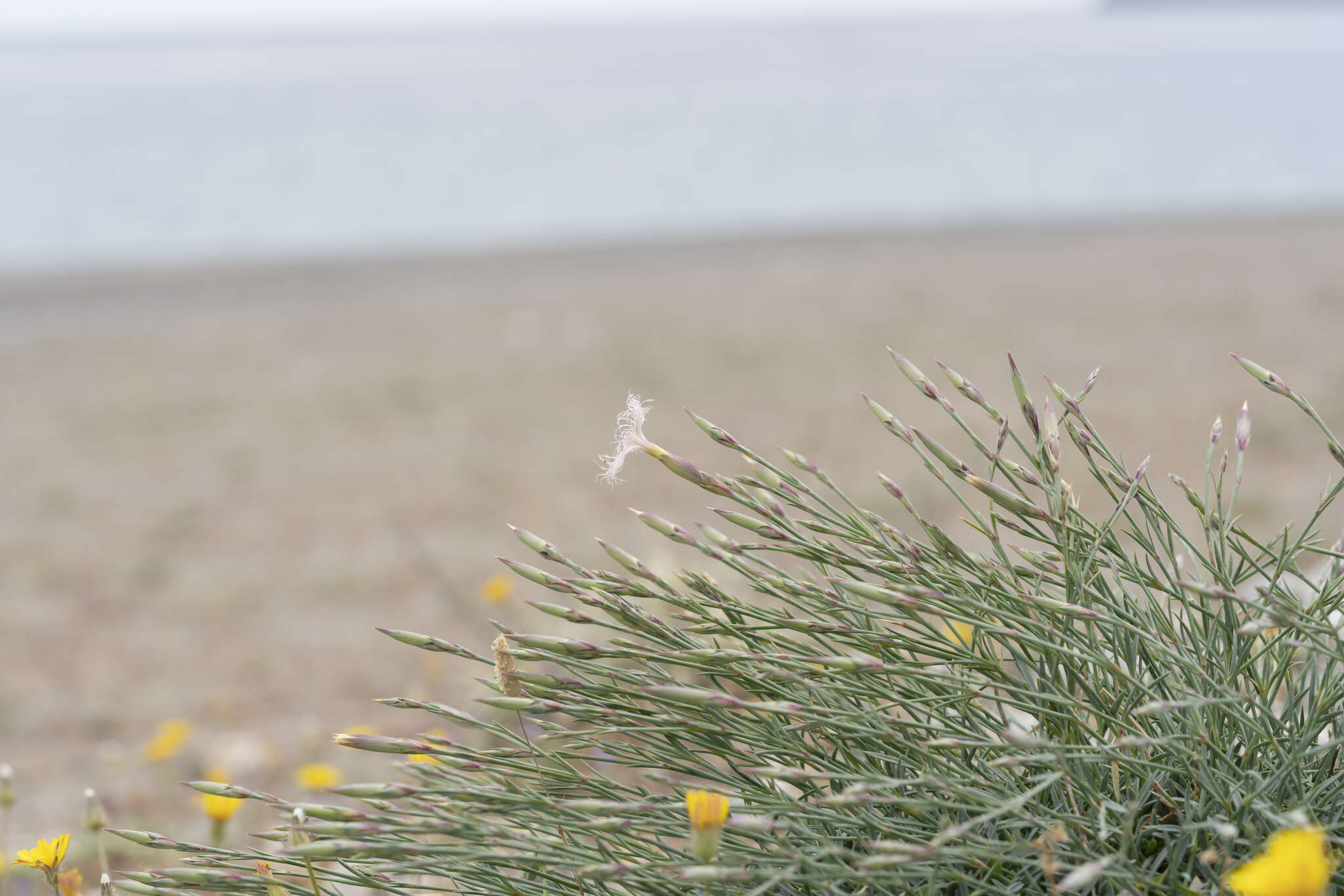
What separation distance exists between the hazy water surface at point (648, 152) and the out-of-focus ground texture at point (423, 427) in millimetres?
5875

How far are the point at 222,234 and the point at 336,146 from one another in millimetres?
13070

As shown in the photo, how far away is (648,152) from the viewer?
105ft

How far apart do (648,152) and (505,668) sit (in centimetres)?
3205

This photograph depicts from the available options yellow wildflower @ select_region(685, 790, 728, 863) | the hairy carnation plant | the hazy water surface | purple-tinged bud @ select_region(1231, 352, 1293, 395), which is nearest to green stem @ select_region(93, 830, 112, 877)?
the hairy carnation plant

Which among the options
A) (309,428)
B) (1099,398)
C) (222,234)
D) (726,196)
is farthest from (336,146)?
(1099,398)

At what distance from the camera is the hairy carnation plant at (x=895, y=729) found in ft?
3.22

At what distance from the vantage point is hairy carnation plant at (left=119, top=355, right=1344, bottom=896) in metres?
0.98

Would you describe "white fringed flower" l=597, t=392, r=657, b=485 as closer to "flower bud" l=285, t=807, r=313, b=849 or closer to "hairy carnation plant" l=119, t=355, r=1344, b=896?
"hairy carnation plant" l=119, t=355, r=1344, b=896

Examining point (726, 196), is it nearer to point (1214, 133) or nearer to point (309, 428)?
point (1214, 133)

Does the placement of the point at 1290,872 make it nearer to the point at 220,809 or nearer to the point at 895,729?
the point at 895,729

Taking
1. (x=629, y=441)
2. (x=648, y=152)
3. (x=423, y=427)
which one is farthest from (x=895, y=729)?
(x=648, y=152)

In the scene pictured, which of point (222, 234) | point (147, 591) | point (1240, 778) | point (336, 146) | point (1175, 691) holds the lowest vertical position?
point (1240, 778)

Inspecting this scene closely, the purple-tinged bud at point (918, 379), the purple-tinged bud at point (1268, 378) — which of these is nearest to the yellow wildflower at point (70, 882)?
the purple-tinged bud at point (918, 379)

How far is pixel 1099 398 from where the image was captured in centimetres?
789
